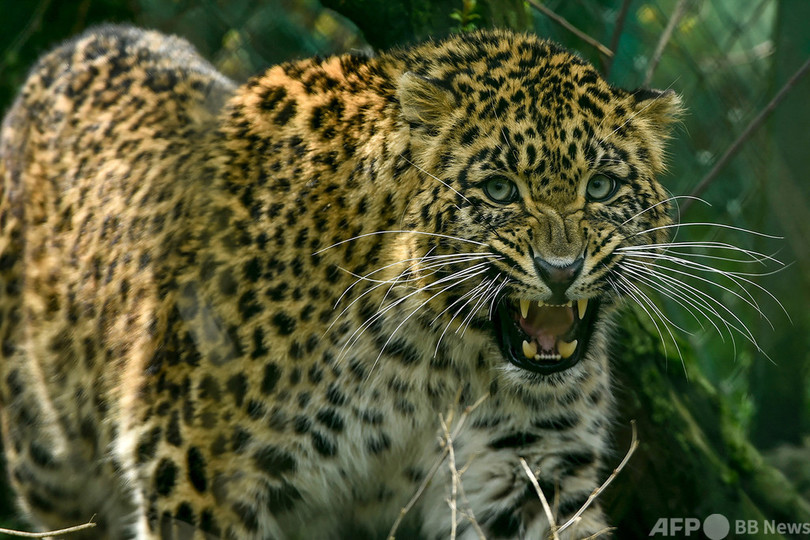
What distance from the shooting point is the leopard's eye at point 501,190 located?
373cm

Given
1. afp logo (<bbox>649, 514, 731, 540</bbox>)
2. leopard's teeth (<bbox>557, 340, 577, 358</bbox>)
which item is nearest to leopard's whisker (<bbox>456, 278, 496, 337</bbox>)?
leopard's teeth (<bbox>557, 340, 577, 358</bbox>)

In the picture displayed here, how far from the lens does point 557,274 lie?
349 centimetres

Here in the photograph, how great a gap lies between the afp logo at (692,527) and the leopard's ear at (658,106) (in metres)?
2.25

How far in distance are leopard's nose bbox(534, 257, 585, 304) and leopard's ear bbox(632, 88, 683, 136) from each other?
84 centimetres

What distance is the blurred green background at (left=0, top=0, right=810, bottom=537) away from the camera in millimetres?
5691

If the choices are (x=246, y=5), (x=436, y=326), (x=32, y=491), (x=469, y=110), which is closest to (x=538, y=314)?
(x=436, y=326)

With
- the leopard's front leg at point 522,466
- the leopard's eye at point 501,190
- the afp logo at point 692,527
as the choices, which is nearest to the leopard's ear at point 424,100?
the leopard's eye at point 501,190

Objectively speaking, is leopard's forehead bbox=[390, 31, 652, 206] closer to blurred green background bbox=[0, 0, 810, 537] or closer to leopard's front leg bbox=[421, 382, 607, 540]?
leopard's front leg bbox=[421, 382, 607, 540]

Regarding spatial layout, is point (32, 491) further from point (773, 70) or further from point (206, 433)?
point (773, 70)

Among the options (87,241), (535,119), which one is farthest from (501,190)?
(87,241)

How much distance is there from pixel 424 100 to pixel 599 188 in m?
0.72

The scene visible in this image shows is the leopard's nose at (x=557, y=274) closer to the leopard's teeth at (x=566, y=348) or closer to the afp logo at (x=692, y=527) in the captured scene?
the leopard's teeth at (x=566, y=348)

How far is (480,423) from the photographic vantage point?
4.23 meters

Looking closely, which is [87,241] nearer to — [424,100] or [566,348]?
[424,100]
